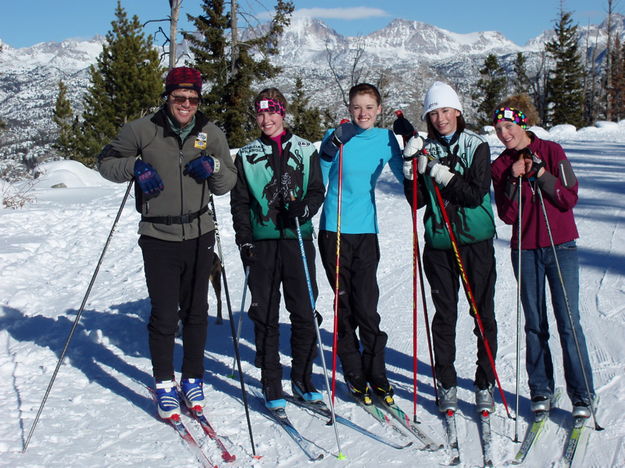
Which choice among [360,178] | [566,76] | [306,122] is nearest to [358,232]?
[360,178]

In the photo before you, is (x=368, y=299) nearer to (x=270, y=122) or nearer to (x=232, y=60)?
(x=270, y=122)

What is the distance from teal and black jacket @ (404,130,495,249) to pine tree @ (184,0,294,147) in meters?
25.7

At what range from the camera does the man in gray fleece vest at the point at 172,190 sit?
151 inches

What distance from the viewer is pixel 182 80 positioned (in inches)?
149

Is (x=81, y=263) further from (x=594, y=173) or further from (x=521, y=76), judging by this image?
(x=521, y=76)

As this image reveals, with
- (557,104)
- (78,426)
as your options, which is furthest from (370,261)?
(557,104)

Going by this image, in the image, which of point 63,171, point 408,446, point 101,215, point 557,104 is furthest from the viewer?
point 557,104

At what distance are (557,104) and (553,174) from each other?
58.5m

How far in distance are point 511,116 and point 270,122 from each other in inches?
62.9

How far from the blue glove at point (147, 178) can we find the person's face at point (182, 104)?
401 millimetres

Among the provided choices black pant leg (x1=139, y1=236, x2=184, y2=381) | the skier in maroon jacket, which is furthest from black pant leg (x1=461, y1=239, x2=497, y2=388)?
black pant leg (x1=139, y1=236, x2=184, y2=381)

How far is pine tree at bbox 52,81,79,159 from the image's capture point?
40.2 meters

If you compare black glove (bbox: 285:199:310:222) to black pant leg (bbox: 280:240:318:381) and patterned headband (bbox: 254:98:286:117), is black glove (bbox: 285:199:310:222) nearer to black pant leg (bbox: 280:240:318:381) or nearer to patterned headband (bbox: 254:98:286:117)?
black pant leg (bbox: 280:240:318:381)

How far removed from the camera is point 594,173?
1309cm
